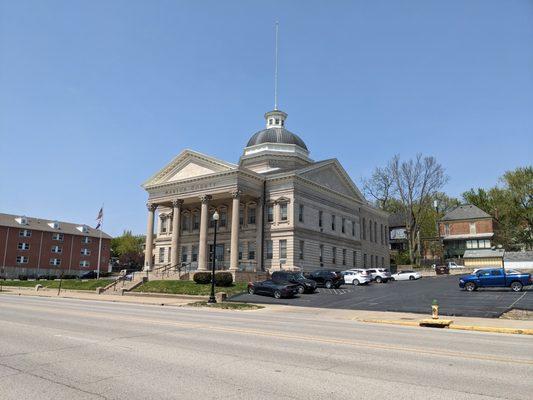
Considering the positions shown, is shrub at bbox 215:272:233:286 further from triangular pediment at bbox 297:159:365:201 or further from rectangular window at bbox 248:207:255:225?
triangular pediment at bbox 297:159:365:201

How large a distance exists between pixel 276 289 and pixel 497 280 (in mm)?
15731

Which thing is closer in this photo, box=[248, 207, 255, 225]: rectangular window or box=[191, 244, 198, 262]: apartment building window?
box=[248, 207, 255, 225]: rectangular window

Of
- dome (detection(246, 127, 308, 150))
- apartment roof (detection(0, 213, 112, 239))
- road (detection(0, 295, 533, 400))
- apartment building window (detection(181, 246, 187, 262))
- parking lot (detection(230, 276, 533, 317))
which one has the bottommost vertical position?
road (detection(0, 295, 533, 400))

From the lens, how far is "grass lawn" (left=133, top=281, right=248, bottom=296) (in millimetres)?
37188

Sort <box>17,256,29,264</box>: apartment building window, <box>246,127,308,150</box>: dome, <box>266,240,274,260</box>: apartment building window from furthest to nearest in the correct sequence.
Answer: <box>17,256,29,264</box>: apartment building window
<box>246,127,308,150</box>: dome
<box>266,240,274,260</box>: apartment building window

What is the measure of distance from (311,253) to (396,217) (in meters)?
48.4

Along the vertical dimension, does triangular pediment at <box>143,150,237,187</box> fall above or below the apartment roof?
above

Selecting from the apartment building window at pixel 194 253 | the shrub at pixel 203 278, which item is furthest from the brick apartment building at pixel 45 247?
the shrub at pixel 203 278

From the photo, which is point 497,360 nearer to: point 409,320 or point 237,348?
point 237,348

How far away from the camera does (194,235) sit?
57094mm

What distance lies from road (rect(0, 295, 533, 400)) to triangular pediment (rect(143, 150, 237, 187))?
36.7 metres

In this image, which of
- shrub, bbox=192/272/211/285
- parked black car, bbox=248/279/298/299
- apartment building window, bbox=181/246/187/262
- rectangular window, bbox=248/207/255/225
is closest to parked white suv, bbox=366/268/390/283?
rectangular window, bbox=248/207/255/225

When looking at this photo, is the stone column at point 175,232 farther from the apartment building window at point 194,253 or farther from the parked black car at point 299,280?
the parked black car at point 299,280

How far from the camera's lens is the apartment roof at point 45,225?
84.8 metres
